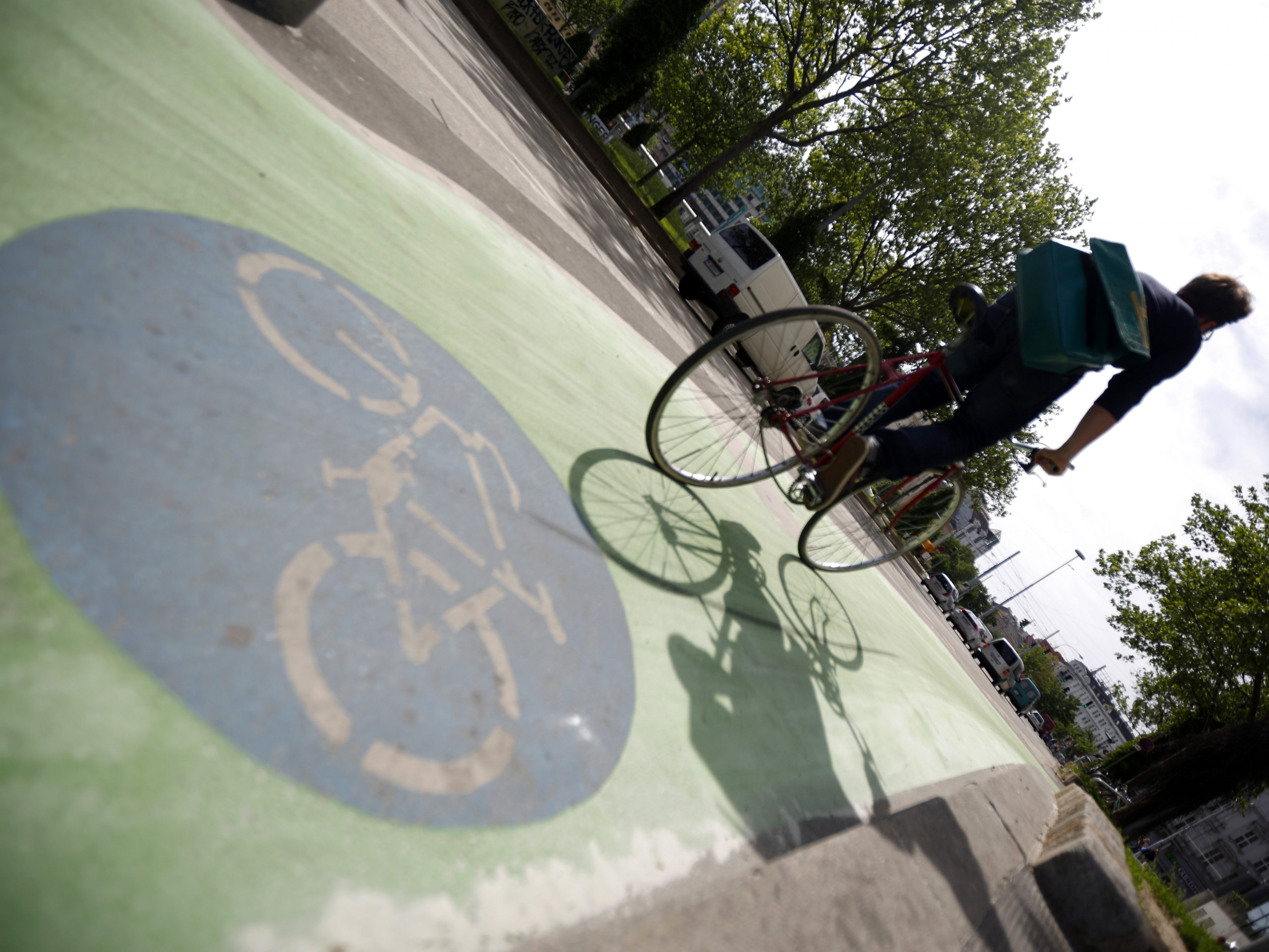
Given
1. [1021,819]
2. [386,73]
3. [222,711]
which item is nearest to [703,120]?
[386,73]

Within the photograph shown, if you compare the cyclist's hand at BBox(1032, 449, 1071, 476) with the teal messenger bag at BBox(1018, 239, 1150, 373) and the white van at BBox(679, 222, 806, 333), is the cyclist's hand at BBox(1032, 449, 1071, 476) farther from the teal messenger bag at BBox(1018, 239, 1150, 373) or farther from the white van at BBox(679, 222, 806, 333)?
the white van at BBox(679, 222, 806, 333)

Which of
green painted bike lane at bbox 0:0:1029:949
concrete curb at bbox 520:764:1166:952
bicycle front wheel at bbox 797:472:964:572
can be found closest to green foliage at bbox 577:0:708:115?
green painted bike lane at bbox 0:0:1029:949

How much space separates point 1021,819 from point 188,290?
518 centimetres

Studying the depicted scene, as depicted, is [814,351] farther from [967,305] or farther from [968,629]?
[968,629]

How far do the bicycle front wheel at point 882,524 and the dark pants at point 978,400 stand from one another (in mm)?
746

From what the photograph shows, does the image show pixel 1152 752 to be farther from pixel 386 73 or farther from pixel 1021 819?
pixel 386 73

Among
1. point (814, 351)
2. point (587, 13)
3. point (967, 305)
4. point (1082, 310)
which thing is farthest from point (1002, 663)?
point (587, 13)

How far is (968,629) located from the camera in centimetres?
1848

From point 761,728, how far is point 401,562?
1.64 m

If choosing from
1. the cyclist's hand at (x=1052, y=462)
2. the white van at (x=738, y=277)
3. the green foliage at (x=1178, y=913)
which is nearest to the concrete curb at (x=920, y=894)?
the green foliage at (x=1178, y=913)

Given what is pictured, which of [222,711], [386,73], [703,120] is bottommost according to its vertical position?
[222,711]

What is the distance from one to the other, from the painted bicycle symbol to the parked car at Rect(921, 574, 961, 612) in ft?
50.1

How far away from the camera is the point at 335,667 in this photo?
4.79 ft

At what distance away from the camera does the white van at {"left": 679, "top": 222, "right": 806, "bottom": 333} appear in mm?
12508
